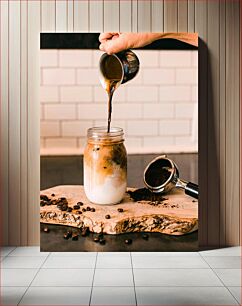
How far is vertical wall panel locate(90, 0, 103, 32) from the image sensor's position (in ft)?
13.8

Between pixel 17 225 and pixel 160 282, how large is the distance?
1495 mm

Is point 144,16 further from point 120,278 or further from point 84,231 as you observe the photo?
point 120,278

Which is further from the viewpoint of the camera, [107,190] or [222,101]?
[222,101]

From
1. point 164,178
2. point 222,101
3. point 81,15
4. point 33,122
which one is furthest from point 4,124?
point 222,101

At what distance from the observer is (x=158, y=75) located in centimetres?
418

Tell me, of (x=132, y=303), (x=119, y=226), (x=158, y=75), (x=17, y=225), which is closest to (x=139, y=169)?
(x=119, y=226)

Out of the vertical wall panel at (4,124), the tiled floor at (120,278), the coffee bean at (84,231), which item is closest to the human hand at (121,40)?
the vertical wall panel at (4,124)

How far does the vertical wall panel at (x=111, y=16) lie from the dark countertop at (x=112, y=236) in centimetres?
107

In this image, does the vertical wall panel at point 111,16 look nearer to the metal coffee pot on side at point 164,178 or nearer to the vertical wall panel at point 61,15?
the vertical wall panel at point 61,15

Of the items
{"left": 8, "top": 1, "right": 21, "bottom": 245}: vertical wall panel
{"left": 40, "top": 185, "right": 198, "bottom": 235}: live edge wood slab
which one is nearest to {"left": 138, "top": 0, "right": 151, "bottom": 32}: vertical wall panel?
{"left": 8, "top": 1, "right": 21, "bottom": 245}: vertical wall panel

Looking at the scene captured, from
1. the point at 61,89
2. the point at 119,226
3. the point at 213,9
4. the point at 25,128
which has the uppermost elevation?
the point at 213,9

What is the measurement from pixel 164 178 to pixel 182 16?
1.35 m

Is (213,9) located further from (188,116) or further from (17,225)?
(17,225)

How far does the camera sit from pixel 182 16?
13.9 ft
